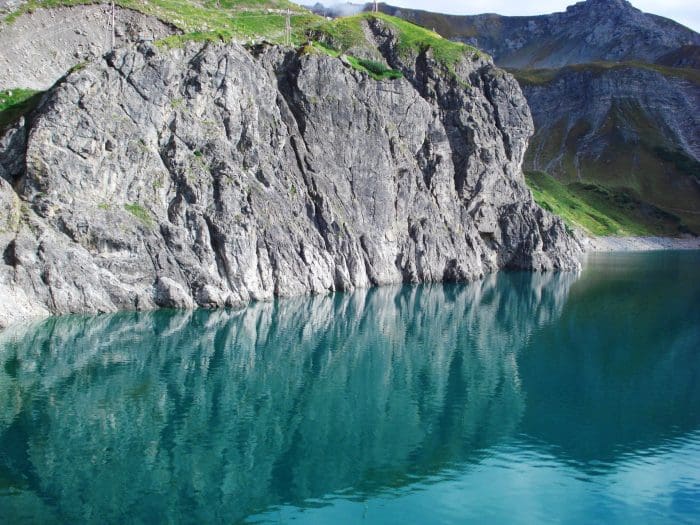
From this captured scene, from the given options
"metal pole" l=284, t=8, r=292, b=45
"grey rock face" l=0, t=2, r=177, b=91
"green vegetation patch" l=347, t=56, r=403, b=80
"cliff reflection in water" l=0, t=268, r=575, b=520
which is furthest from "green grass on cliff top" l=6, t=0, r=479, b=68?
"cliff reflection in water" l=0, t=268, r=575, b=520

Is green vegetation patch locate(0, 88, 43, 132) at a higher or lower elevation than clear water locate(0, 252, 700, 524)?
higher

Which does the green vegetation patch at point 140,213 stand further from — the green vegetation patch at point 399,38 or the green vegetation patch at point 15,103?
the green vegetation patch at point 399,38

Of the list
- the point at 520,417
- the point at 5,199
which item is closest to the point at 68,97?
the point at 5,199

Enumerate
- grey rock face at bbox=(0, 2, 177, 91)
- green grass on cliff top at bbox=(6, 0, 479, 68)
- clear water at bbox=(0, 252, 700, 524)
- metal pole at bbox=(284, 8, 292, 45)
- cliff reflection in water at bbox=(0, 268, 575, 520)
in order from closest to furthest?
clear water at bbox=(0, 252, 700, 524), cliff reflection in water at bbox=(0, 268, 575, 520), grey rock face at bbox=(0, 2, 177, 91), green grass on cliff top at bbox=(6, 0, 479, 68), metal pole at bbox=(284, 8, 292, 45)

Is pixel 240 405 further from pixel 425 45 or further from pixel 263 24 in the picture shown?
pixel 425 45

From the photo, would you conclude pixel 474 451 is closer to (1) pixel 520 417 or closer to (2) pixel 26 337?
(1) pixel 520 417

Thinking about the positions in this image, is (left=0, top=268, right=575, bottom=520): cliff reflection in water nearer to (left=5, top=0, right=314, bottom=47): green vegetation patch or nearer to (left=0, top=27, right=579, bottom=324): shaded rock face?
(left=0, top=27, right=579, bottom=324): shaded rock face

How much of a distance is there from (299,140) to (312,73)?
34.4 ft

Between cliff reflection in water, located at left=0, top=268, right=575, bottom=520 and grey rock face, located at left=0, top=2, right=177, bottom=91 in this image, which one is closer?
cliff reflection in water, located at left=0, top=268, right=575, bottom=520

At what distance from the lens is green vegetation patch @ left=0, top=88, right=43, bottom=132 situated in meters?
67.5

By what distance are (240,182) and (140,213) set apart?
43.0ft

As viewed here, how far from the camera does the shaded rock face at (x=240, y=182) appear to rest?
61.3 meters

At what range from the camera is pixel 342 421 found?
116 ft

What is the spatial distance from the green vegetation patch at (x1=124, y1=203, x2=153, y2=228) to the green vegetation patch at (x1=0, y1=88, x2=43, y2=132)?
49.0 feet
